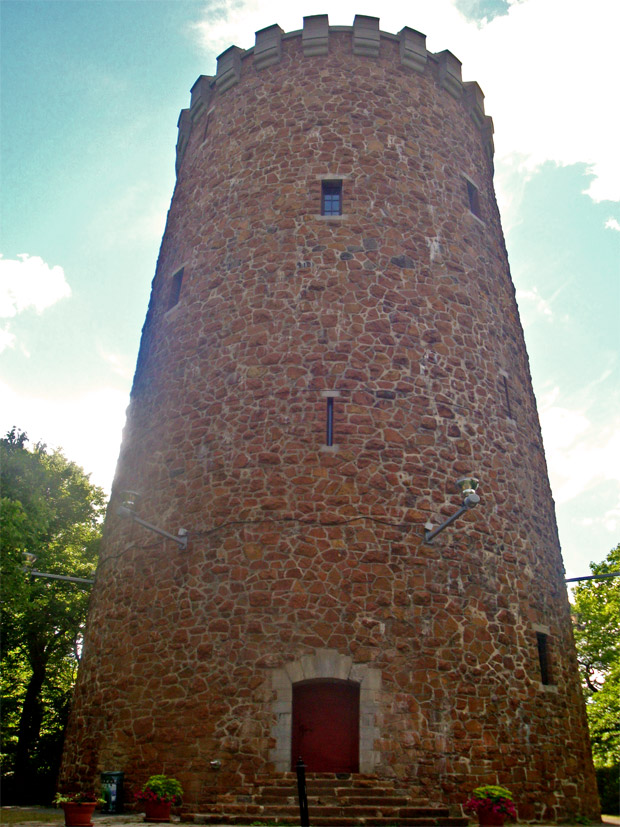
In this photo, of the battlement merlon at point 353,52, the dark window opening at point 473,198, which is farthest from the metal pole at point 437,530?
the battlement merlon at point 353,52

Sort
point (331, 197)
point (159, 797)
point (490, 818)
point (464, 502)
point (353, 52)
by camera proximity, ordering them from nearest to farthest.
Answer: point (490, 818) → point (159, 797) → point (464, 502) → point (331, 197) → point (353, 52)

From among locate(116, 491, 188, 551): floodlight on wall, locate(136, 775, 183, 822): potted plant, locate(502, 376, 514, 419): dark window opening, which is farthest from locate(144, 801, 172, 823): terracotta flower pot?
locate(502, 376, 514, 419): dark window opening

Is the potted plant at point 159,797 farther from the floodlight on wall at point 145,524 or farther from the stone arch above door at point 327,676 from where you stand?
the floodlight on wall at point 145,524

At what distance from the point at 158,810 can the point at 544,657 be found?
21.2 feet

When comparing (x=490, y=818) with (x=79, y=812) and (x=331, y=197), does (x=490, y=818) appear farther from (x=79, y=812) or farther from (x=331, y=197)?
(x=331, y=197)

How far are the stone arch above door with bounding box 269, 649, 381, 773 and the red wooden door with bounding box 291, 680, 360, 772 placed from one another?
0.58 feet

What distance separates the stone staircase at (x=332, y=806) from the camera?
802cm

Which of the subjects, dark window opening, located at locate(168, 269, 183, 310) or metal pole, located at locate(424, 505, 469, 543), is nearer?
metal pole, located at locate(424, 505, 469, 543)

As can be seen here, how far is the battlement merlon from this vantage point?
14484mm

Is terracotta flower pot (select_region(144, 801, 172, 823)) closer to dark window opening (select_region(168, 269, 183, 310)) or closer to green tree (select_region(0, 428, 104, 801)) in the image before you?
green tree (select_region(0, 428, 104, 801))

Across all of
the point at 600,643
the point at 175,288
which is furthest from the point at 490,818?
the point at 600,643

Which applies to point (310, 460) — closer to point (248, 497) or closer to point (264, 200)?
point (248, 497)

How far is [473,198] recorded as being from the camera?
14.8 metres

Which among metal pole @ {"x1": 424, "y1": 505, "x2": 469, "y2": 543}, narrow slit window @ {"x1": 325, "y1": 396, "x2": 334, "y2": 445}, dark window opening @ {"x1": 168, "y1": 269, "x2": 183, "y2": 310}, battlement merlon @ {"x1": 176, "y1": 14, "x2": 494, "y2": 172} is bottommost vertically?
metal pole @ {"x1": 424, "y1": 505, "x2": 469, "y2": 543}
